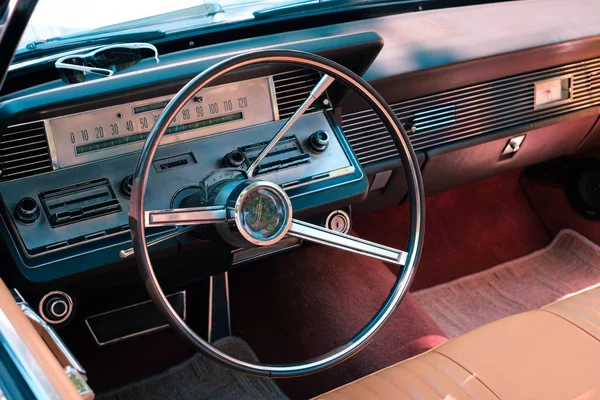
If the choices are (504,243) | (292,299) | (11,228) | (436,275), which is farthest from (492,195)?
(11,228)

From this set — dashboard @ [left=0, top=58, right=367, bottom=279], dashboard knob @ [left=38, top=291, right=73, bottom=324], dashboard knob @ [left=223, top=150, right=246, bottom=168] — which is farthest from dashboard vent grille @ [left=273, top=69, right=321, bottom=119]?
dashboard knob @ [left=38, top=291, right=73, bottom=324]

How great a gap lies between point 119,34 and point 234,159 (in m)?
0.45

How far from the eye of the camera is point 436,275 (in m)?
2.62

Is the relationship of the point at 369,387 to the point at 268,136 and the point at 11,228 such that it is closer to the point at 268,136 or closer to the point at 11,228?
the point at 268,136

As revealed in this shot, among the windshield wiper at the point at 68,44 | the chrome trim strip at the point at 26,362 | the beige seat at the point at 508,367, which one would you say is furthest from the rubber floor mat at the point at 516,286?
the chrome trim strip at the point at 26,362

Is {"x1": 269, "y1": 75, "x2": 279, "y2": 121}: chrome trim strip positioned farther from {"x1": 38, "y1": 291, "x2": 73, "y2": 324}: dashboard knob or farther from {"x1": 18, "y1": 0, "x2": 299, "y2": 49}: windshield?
{"x1": 38, "y1": 291, "x2": 73, "y2": 324}: dashboard knob

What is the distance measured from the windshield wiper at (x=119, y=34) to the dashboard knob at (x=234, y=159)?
41cm

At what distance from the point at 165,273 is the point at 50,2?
2.23ft

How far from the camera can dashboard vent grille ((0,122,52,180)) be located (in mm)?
1425

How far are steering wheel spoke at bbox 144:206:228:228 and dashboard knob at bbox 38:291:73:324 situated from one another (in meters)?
0.44

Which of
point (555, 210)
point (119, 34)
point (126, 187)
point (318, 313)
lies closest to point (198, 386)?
point (318, 313)

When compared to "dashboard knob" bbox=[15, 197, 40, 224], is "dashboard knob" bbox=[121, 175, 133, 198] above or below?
below

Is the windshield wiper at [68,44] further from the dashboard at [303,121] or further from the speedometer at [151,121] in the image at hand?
the speedometer at [151,121]

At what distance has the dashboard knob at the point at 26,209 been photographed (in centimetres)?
142
